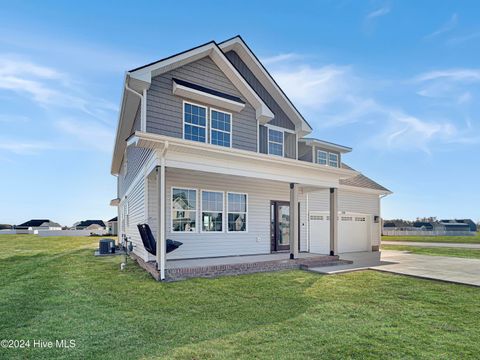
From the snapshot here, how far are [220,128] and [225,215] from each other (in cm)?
319

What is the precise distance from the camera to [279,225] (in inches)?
497

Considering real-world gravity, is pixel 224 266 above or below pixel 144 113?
below

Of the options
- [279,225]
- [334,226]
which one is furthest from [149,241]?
[334,226]

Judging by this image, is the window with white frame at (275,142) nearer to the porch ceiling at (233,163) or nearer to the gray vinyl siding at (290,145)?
the gray vinyl siding at (290,145)

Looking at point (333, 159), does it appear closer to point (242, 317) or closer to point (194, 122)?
point (194, 122)

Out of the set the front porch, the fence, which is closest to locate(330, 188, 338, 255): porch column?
the front porch

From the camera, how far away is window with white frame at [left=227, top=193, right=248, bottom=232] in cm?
1115

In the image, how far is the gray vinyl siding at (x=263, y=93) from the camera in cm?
1222

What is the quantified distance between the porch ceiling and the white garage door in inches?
118

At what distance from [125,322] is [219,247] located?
623cm

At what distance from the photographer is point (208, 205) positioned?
1063cm

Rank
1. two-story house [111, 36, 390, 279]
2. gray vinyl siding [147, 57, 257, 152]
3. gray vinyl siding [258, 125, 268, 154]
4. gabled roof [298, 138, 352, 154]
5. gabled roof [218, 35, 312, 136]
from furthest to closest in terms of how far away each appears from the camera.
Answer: gabled roof [298, 138, 352, 154] → gray vinyl siding [258, 125, 268, 154] → gabled roof [218, 35, 312, 136] → gray vinyl siding [147, 57, 257, 152] → two-story house [111, 36, 390, 279]

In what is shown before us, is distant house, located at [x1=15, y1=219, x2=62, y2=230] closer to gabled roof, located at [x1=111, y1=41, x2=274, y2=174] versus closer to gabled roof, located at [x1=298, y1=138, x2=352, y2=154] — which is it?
gabled roof, located at [x1=111, y1=41, x2=274, y2=174]

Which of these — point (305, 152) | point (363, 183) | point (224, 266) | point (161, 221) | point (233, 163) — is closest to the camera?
point (161, 221)
